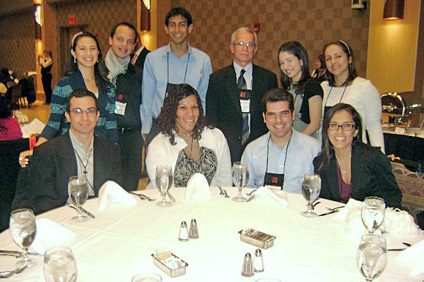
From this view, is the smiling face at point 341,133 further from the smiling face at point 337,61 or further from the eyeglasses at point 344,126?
the smiling face at point 337,61

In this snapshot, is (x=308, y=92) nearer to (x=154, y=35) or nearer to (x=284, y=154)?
(x=284, y=154)

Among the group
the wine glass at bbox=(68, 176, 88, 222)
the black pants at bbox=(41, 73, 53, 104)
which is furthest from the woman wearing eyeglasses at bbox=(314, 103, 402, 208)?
the black pants at bbox=(41, 73, 53, 104)

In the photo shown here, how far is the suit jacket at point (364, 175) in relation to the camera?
2.24 meters

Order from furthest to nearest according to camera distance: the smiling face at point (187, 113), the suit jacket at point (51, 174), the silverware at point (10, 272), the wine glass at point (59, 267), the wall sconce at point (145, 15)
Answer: the wall sconce at point (145, 15)
the smiling face at point (187, 113)
the suit jacket at point (51, 174)
the silverware at point (10, 272)
the wine glass at point (59, 267)

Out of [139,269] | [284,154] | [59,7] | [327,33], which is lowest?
[139,269]

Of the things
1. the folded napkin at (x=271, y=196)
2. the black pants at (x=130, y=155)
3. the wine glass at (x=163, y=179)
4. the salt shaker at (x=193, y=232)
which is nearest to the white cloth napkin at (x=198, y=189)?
the wine glass at (x=163, y=179)

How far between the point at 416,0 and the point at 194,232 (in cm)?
593

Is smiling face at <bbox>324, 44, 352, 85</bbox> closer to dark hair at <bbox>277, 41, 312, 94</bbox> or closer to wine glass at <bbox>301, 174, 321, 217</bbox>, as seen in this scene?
dark hair at <bbox>277, 41, 312, 94</bbox>

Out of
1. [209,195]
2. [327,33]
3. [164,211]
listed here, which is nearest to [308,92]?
[209,195]

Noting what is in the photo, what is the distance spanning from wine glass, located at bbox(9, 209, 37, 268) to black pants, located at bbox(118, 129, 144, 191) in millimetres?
1982

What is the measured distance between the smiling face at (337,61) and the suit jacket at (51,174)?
6.21ft

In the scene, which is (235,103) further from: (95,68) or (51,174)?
(51,174)

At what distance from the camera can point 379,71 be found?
6.39 m

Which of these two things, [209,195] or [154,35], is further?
[154,35]
